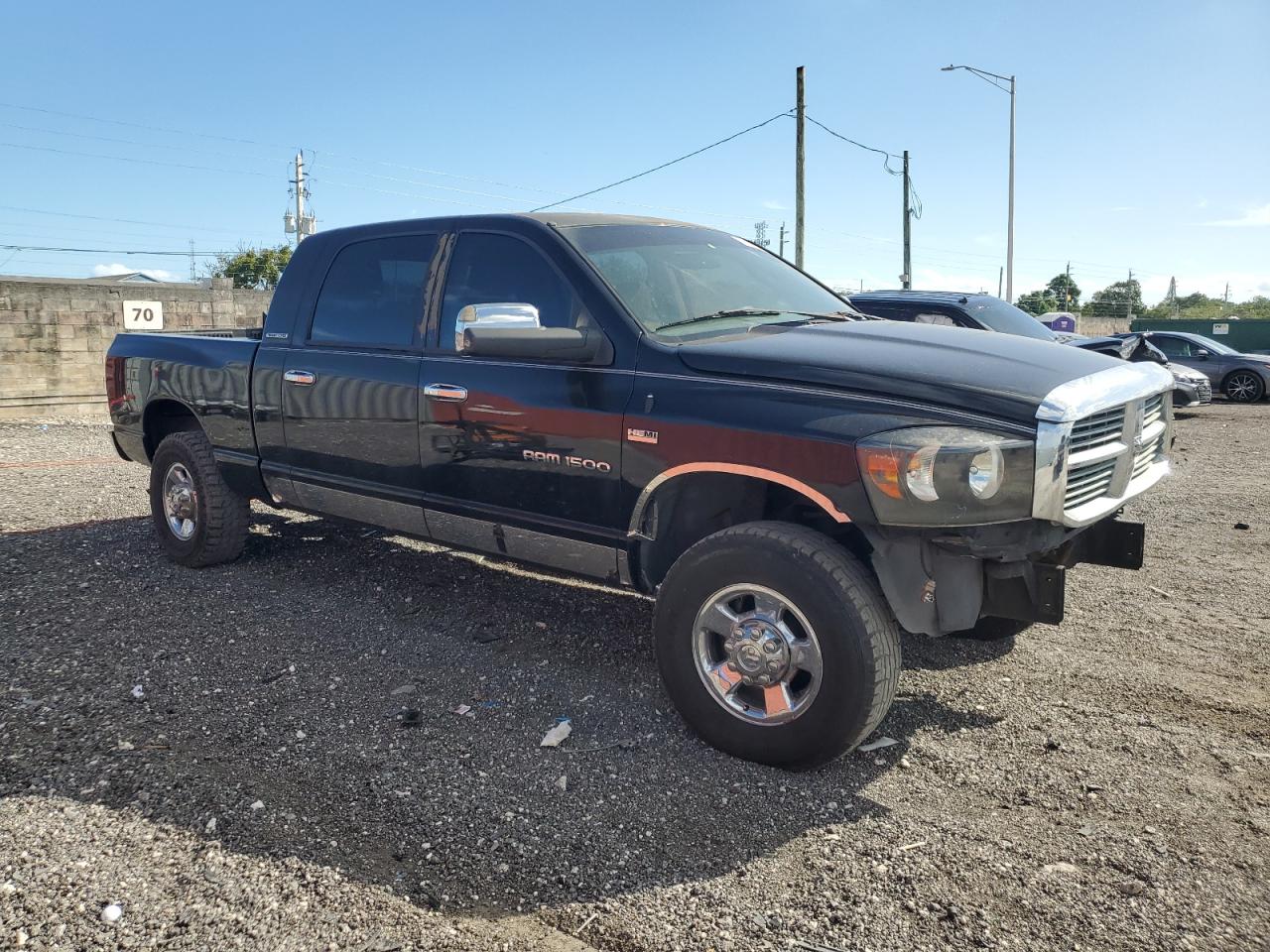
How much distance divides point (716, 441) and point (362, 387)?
2.08 meters

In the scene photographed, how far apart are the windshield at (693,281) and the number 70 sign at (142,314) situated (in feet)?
47.1

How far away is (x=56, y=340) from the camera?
622 inches

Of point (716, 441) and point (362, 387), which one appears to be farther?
point (362, 387)

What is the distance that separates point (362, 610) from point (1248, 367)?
19137 mm

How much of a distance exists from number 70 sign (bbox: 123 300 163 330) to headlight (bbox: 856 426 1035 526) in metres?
16.1

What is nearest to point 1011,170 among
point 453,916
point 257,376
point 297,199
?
point 257,376

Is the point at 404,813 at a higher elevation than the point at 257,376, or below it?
below

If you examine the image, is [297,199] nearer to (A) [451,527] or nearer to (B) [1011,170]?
(B) [1011,170]

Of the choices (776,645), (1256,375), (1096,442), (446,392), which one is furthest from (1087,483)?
(1256,375)

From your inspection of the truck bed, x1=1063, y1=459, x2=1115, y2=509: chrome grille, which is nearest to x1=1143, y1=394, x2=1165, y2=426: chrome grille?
x1=1063, y1=459, x2=1115, y2=509: chrome grille

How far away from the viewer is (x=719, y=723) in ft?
11.7

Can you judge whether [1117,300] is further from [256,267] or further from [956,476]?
[956,476]

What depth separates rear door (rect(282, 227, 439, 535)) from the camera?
4.71m

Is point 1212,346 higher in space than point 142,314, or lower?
lower
